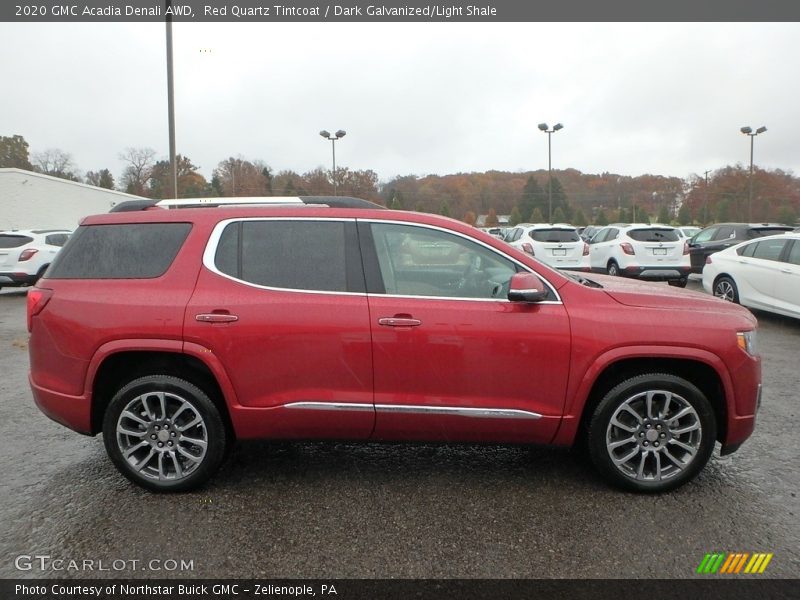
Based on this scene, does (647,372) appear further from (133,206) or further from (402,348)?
(133,206)

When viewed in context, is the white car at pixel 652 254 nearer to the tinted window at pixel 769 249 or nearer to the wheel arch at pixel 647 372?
the tinted window at pixel 769 249

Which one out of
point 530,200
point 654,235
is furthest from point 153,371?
point 530,200

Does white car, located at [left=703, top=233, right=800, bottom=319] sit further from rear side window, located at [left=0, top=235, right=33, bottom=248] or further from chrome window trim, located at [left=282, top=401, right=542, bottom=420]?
rear side window, located at [left=0, top=235, right=33, bottom=248]

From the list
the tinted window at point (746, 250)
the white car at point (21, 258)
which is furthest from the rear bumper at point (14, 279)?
→ the tinted window at point (746, 250)

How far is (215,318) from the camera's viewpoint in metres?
3.41

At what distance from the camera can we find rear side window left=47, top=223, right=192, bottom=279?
3600 millimetres

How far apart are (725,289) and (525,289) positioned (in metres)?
8.61

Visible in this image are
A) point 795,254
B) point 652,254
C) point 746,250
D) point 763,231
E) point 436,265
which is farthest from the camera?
point 763,231

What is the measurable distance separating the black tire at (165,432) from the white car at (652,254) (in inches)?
467

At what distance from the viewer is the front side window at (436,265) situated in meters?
3.47

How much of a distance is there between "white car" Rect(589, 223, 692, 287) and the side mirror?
35.9 ft

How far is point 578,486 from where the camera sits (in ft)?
11.8

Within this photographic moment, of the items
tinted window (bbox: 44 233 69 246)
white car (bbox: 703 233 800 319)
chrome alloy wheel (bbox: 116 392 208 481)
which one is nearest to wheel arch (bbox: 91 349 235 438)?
chrome alloy wheel (bbox: 116 392 208 481)

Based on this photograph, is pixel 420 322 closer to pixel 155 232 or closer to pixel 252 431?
pixel 252 431
